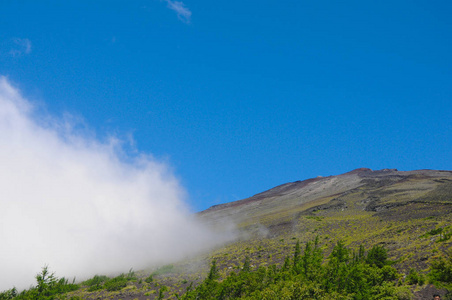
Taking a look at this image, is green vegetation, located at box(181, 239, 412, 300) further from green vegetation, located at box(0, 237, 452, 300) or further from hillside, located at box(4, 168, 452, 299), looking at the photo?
hillside, located at box(4, 168, 452, 299)

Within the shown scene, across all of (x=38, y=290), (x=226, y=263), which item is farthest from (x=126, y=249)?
(x=226, y=263)

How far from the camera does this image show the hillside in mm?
49531

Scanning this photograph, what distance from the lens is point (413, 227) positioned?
58.6 meters

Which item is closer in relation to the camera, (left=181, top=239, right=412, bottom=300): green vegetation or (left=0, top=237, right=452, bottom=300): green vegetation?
(left=0, top=237, right=452, bottom=300): green vegetation

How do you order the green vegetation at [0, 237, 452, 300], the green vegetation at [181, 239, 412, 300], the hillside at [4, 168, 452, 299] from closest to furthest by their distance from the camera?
1. the green vegetation at [0, 237, 452, 300]
2. the green vegetation at [181, 239, 412, 300]
3. the hillside at [4, 168, 452, 299]

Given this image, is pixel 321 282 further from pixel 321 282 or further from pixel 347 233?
pixel 347 233

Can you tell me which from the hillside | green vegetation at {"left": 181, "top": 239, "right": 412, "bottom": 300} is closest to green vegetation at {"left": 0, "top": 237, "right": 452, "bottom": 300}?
green vegetation at {"left": 181, "top": 239, "right": 412, "bottom": 300}

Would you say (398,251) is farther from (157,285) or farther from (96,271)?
(96,271)

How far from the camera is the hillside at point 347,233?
49.5 metres

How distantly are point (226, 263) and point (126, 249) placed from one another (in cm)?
5845

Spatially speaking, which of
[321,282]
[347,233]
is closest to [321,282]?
[321,282]

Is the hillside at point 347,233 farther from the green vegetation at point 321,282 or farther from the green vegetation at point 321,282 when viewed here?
the green vegetation at point 321,282

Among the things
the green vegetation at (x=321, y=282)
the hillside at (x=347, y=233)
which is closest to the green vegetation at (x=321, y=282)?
the green vegetation at (x=321, y=282)

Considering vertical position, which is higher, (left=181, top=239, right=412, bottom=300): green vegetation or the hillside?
the hillside
